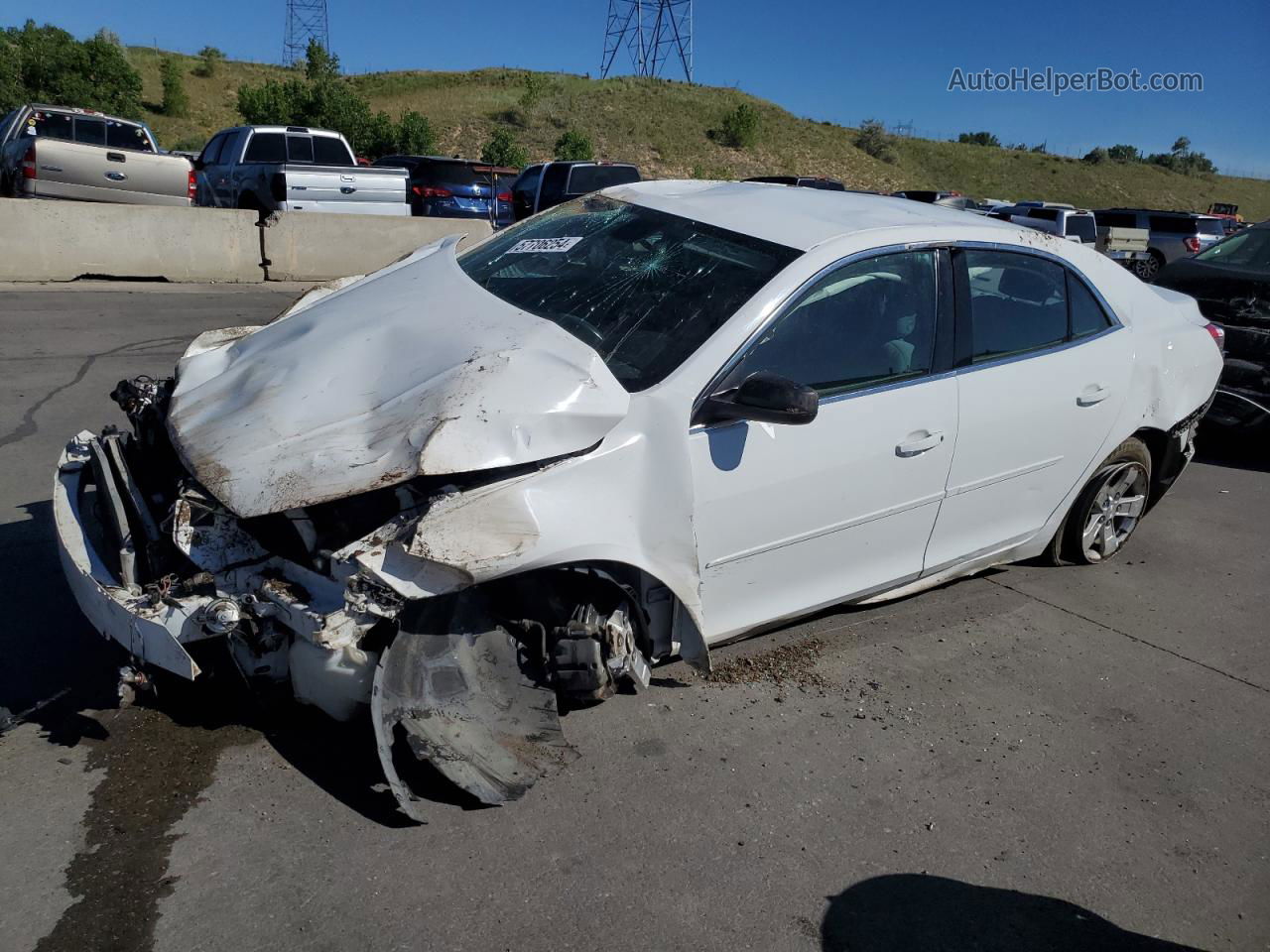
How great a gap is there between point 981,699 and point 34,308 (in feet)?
31.5

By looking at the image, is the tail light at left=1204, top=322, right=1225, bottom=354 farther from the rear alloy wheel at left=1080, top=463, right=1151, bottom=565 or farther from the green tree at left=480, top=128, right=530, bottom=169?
the green tree at left=480, top=128, right=530, bottom=169

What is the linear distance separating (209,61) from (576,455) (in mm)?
71121

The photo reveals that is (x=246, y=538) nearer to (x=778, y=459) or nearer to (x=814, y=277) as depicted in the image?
(x=778, y=459)

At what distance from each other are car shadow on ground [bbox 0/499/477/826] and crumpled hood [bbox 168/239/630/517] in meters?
0.63

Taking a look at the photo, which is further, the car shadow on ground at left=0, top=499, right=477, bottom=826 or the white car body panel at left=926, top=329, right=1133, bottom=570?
the white car body panel at left=926, top=329, right=1133, bottom=570

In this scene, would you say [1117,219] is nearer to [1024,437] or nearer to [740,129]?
[1024,437]

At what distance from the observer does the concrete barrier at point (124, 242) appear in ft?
35.8

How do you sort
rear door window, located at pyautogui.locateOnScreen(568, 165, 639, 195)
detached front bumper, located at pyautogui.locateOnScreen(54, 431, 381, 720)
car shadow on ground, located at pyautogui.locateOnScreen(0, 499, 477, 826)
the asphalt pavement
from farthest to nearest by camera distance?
rear door window, located at pyautogui.locateOnScreen(568, 165, 639, 195) < car shadow on ground, located at pyautogui.locateOnScreen(0, 499, 477, 826) < detached front bumper, located at pyautogui.locateOnScreen(54, 431, 381, 720) < the asphalt pavement

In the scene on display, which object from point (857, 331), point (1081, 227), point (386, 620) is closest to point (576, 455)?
point (386, 620)

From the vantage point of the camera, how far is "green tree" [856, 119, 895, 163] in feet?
222

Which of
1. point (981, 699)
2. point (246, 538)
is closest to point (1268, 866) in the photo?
point (981, 699)

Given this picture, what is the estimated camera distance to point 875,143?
227 ft

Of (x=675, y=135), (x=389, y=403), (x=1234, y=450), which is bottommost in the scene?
(x=1234, y=450)

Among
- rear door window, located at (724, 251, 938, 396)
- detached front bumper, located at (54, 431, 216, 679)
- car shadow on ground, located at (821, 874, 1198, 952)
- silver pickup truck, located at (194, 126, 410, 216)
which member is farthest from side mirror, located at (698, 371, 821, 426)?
silver pickup truck, located at (194, 126, 410, 216)
